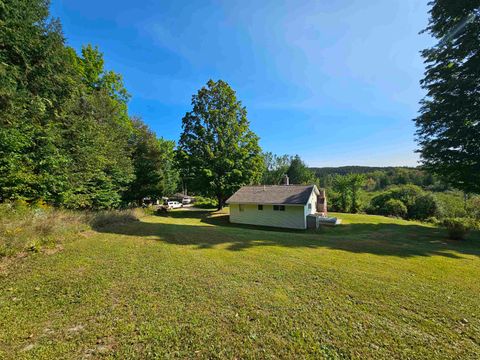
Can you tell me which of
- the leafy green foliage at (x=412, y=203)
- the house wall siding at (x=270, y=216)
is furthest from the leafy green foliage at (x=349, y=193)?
the house wall siding at (x=270, y=216)

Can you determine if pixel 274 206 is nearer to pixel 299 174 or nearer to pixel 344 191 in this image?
pixel 344 191

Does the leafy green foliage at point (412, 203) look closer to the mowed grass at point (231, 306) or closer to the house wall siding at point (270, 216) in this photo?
the house wall siding at point (270, 216)

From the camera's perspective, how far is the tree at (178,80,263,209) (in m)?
23.5

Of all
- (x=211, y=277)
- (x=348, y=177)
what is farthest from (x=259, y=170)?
(x=211, y=277)

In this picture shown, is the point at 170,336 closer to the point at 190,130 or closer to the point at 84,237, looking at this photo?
the point at 84,237

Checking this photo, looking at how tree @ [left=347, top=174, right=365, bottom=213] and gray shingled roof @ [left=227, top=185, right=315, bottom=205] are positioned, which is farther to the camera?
tree @ [left=347, top=174, right=365, bottom=213]

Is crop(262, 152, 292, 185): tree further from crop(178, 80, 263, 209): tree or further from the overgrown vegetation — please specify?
the overgrown vegetation

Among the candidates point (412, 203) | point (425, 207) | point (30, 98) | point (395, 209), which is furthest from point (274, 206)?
point (412, 203)

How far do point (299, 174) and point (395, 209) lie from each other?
96.2ft

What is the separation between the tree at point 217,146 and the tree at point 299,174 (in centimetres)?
3287

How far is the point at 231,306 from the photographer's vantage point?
12.4 ft

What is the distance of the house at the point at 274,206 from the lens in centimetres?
1692

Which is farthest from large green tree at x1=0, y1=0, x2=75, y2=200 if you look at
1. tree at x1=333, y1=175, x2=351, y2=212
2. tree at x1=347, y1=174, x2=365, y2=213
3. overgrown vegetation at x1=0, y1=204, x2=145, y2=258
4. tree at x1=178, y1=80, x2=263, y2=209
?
tree at x1=347, y1=174, x2=365, y2=213

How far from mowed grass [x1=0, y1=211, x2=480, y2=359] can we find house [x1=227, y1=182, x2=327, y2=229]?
10.3m
